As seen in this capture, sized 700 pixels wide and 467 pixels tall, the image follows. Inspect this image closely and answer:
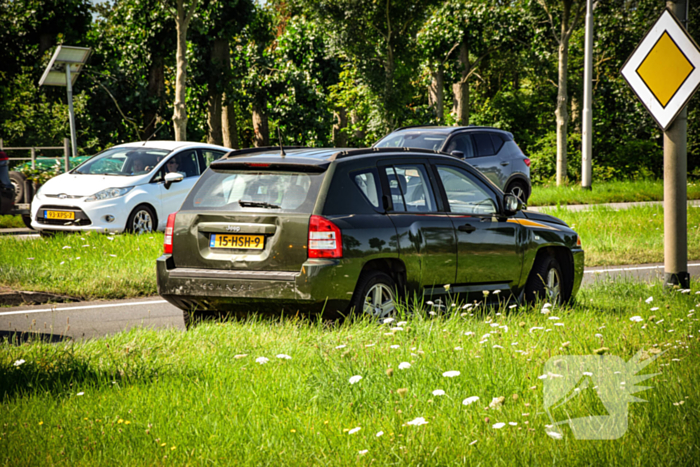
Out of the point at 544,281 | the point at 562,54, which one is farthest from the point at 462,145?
the point at 562,54

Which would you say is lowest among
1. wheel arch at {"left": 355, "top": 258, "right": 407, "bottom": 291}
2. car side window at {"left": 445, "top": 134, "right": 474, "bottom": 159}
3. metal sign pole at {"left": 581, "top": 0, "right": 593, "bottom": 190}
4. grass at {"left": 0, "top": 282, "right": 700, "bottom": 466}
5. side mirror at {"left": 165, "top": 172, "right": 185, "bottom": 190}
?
grass at {"left": 0, "top": 282, "right": 700, "bottom": 466}

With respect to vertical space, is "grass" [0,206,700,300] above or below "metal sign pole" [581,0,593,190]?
below

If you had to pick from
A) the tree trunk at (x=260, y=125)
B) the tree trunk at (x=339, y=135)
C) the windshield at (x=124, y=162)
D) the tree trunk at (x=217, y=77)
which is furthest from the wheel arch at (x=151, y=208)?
the tree trunk at (x=339, y=135)

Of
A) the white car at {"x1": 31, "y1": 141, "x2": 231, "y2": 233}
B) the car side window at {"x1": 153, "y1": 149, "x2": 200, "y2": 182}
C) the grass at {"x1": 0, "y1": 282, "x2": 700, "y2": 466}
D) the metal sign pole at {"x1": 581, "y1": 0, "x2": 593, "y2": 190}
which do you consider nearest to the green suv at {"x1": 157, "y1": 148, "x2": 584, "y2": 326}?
the grass at {"x1": 0, "y1": 282, "x2": 700, "y2": 466}

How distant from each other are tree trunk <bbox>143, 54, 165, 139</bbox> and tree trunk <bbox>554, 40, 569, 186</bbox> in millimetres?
14874

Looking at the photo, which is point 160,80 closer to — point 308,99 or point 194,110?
point 194,110

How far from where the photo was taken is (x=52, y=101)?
34438 millimetres

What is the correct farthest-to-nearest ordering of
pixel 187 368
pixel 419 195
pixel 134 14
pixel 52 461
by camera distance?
pixel 134 14 → pixel 419 195 → pixel 187 368 → pixel 52 461

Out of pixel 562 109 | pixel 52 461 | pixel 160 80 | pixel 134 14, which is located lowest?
pixel 52 461

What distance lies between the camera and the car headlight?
522 inches

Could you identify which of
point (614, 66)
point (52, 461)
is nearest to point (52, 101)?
point (614, 66)

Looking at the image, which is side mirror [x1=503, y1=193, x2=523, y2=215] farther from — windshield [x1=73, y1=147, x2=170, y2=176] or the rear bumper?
windshield [x1=73, y1=147, x2=170, y2=176]

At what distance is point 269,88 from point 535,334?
26446 mm

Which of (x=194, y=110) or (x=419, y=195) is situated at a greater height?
(x=194, y=110)
